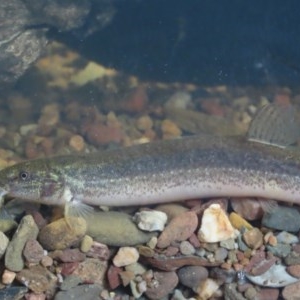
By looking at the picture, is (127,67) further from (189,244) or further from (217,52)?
(189,244)

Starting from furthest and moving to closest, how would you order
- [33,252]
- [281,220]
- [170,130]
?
[170,130] → [281,220] → [33,252]

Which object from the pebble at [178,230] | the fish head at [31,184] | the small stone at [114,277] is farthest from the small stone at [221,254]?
the fish head at [31,184]

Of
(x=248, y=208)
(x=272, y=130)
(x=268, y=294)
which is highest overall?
(x=272, y=130)

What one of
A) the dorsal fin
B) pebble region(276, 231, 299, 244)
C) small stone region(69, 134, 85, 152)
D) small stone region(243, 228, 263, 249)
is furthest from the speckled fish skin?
small stone region(69, 134, 85, 152)

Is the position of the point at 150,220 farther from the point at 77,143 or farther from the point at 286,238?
the point at 77,143

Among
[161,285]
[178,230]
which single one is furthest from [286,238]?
[161,285]

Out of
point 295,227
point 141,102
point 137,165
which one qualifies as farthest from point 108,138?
point 295,227
